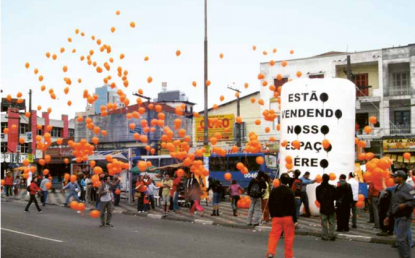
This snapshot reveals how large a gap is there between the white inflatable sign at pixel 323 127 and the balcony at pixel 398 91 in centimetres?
2118

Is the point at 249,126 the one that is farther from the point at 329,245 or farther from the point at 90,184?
the point at 329,245

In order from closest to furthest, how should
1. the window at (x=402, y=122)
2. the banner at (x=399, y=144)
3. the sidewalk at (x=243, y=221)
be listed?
1. the sidewalk at (x=243, y=221)
2. the banner at (x=399, y=144)
3. the window at (x=402, y=122)

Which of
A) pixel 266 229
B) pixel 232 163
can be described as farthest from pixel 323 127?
pixel 232 163

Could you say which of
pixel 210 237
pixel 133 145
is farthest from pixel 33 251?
pixel 133 145

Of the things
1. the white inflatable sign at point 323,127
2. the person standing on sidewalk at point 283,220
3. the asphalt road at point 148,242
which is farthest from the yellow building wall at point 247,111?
the person standing on sidewalk at point 283,220

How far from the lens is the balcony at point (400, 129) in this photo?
1407 inches

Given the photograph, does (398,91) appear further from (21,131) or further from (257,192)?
(21,131)

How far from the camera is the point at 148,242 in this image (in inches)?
467

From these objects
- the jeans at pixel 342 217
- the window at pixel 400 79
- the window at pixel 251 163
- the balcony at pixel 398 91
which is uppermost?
the window at pixel 400 79

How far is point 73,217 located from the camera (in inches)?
709

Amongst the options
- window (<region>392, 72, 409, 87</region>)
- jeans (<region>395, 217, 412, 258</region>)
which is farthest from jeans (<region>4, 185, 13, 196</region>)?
window (<region>392, 72, 409, 87</region>)

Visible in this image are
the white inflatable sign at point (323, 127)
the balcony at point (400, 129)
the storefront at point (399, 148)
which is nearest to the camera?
the white inflatable sign at point (323, 127)

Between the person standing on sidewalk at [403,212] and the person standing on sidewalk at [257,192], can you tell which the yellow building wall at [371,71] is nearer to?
the person standing on sidewalk at [257,192]

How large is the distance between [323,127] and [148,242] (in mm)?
8123
